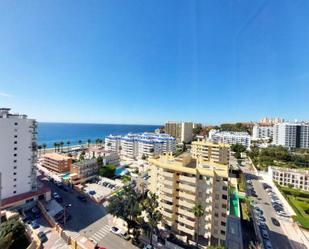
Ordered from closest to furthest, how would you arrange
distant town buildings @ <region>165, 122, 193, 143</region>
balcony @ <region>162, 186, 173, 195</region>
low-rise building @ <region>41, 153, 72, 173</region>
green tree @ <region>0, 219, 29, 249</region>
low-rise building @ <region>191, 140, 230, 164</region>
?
green tree @ <region>0, 219, 29, 249</region>, balcony @ <region>162, 186, 173, 195</region>, low-rise building @ <region>41, 153, 72, 173</region>, low-rise building @ <region>191, 140, 230, 164</region>, distant town buildings @ <region>165, 122, 193, 143</region>

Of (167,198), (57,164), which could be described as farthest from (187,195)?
(57,164)

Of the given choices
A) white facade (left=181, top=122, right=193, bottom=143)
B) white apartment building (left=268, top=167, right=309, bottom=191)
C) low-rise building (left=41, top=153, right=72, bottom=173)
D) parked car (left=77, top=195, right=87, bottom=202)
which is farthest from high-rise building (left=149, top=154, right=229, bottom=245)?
white facade (left=181, top=122, right=193, bottom=143)

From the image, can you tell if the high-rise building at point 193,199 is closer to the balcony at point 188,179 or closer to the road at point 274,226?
the balcony at point 188,179

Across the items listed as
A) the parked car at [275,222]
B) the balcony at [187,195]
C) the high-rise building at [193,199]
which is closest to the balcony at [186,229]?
the high-rise building at [193,199]

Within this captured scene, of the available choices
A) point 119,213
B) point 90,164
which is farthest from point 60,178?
point 119,213

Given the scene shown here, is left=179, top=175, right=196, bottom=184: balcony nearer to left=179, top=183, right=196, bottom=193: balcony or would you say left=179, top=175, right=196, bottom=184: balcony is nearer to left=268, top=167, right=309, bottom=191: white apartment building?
left=179, top=183, right=196, bottom=193: balcony

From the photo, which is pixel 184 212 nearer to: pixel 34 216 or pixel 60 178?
pixel 34 216

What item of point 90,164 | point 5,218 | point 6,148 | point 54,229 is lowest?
point 54,229
